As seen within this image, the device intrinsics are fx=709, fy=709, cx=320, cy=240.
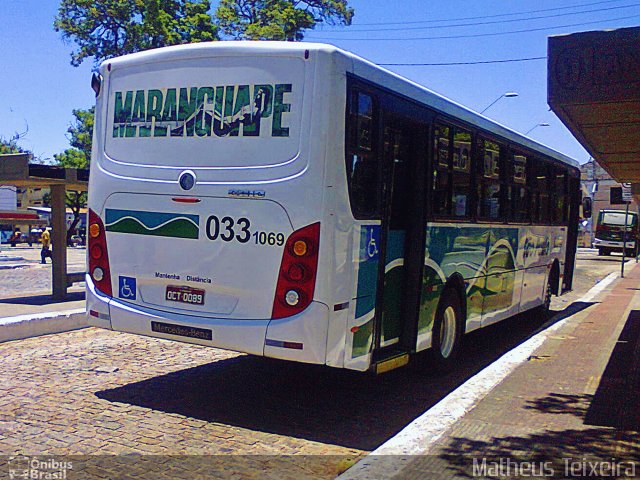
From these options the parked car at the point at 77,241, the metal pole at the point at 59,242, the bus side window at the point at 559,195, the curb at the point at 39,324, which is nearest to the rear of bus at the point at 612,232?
the bus side window at the point at 559,195

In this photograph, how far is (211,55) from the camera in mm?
6344

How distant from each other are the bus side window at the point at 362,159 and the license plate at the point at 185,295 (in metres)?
1.58

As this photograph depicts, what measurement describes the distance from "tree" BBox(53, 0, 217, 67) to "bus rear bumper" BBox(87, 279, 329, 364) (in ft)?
105

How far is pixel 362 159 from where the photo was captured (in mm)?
6254

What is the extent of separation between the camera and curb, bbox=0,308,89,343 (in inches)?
367

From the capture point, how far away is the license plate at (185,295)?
251 inches

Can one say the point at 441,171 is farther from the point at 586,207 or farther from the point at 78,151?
the point at 78,151

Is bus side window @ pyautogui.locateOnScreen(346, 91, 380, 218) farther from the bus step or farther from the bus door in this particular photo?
the bus step

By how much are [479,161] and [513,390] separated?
3120 millimetres

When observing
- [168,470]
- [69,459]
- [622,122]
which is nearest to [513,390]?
[622,122]

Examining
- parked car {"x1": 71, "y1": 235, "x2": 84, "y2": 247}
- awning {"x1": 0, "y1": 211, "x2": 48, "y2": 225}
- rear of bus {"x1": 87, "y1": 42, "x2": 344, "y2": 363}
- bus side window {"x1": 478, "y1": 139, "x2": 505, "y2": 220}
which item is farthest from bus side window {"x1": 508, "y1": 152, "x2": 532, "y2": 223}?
parked car {"x1": 71, "y1": 235, "x2": 84, "y2": 247}

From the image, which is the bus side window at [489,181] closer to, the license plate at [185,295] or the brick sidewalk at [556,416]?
the brick sidewalk at [556,416]

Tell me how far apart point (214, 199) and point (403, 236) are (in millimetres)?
2136

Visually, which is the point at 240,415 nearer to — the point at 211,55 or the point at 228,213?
the point at 228,213
